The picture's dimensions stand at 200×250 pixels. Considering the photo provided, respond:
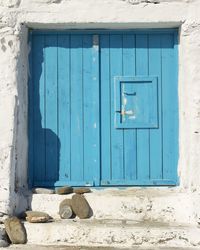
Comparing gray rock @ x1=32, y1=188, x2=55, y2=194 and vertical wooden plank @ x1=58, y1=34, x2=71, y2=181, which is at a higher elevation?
vertical wooden plank @ x1=58, y1=34, x2=71, y2=181

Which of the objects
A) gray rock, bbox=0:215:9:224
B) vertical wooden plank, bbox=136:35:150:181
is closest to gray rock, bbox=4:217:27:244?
gray rock, bbox=0:215:9:224

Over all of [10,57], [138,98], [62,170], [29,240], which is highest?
[10,57]

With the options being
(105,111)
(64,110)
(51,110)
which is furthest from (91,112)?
(51,110)

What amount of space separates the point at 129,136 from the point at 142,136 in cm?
14

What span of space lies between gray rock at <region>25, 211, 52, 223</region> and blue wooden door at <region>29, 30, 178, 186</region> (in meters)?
0.51

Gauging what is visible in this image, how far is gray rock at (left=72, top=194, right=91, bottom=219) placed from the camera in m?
5.24

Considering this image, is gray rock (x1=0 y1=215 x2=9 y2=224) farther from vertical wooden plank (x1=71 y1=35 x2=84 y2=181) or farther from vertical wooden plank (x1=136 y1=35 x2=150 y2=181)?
vertical wooden plank (x1=136 y1=35 x2=150 y2=181)

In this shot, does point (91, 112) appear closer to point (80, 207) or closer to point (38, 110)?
point (38, 110)

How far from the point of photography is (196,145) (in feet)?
17.4

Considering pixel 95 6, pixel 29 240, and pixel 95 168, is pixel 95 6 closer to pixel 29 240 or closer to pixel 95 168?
pixel 95 168

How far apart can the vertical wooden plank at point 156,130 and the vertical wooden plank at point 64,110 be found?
0.92 meters

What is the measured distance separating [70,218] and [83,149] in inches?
31.9

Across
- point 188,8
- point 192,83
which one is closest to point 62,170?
point 192,83

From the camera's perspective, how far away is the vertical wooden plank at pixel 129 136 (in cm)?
567
